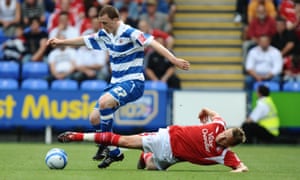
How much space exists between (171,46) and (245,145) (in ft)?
10.8

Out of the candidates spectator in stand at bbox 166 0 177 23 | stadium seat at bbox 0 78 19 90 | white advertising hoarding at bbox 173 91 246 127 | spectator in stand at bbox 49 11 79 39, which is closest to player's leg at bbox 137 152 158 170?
white advertising hoarding at bbox 173 91 246 127

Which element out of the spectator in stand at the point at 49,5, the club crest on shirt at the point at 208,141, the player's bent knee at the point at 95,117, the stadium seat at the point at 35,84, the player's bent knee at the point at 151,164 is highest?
the spectator in stand at the point at 49,5

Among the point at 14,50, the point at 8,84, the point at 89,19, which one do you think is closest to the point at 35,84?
the point at 8,84

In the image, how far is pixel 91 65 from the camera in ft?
69.4

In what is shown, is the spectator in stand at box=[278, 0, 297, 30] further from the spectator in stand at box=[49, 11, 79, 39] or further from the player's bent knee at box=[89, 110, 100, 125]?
the player's bent knee at box=[89, 110, 100, 125]

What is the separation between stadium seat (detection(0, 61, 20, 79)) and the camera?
2107 cm

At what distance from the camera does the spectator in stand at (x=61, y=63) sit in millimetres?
20781

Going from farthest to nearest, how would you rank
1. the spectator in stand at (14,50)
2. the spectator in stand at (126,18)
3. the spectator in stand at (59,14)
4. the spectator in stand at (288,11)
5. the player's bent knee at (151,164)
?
the spectator in stand at (288,11) < the spectator in stand at (59,14) < the spectator in stand at (126,18) < the spectator in stand at (14,50) < the player's bent knee at (151,164)

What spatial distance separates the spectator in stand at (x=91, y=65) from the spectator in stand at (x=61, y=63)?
0.47 feet

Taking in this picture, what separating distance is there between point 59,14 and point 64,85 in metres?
2.49

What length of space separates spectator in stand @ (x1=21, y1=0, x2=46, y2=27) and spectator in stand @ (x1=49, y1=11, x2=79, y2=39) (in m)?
0.79

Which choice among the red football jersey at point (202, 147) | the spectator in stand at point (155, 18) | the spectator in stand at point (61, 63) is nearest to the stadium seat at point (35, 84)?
the spectator in stand at point (61, 63)

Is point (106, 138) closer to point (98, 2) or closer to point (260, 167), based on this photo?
point (260, 167)

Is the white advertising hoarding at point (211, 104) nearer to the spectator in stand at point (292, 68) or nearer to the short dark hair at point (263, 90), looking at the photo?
the short dark hair at point (263, 90)
